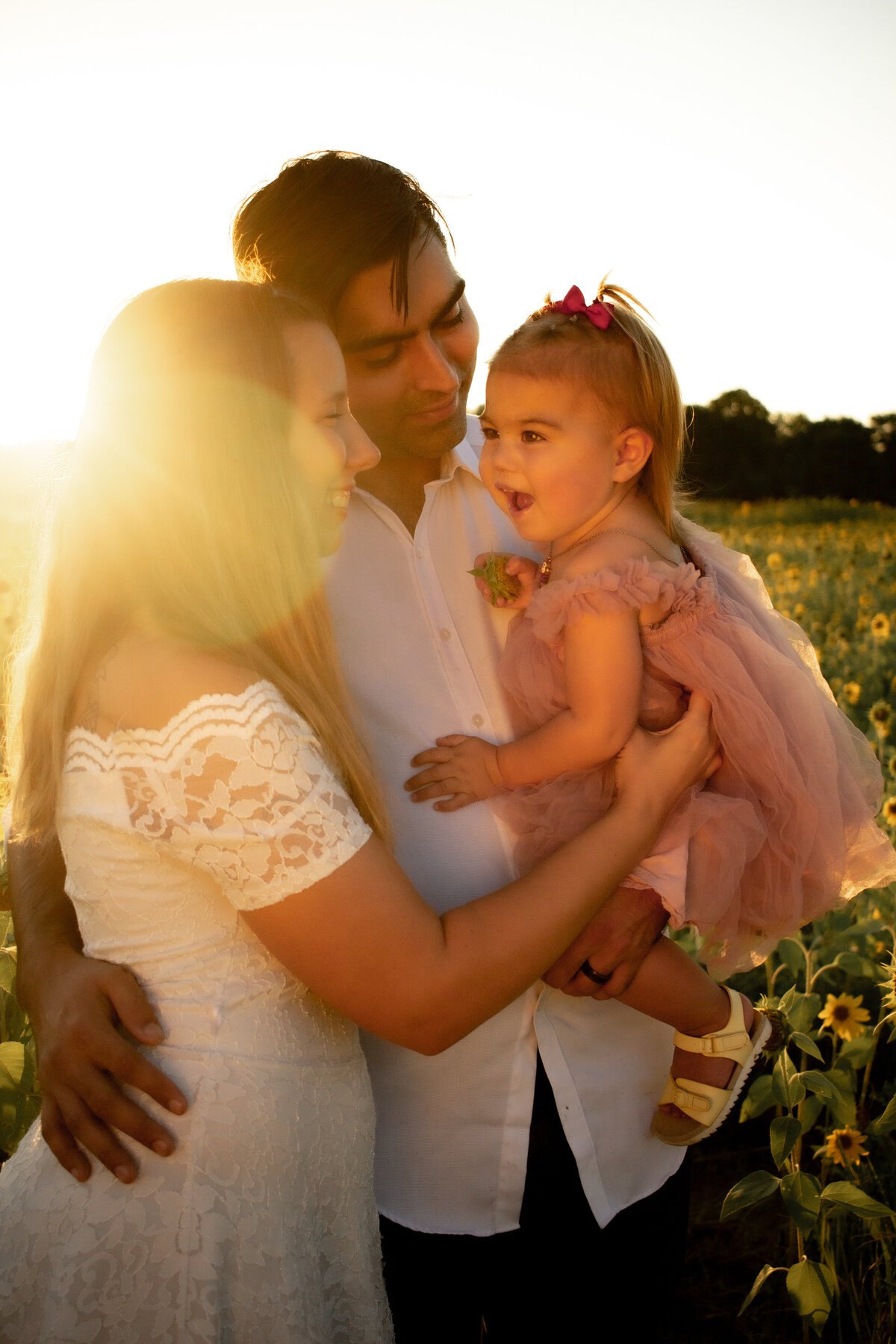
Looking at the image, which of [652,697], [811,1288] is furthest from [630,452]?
[811,1288]

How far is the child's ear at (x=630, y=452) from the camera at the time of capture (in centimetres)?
217

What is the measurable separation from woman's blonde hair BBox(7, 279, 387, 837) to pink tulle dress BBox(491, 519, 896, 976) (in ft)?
1.87

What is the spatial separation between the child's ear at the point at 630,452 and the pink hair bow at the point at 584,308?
9.8 inches

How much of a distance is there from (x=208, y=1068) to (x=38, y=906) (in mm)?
542

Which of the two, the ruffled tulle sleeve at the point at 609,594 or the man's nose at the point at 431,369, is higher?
the man's nose at the point at 431,369

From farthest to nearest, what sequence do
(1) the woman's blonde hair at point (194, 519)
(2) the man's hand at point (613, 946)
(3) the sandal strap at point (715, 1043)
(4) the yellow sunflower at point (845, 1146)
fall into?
1. (4) the yellow sunflower at point (845, 1146)
2. (3) the sandal strap at point (715, 1043)
3. (2) the man's hand at point (613, 946)
4. (1) the woman's blonde hair at point (194, 519)

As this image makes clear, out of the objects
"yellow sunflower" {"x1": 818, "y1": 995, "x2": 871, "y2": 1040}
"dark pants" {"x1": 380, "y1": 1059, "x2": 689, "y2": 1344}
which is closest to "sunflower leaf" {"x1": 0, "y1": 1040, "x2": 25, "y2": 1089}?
"dark pants" {"x1": 380, "y1": 1059, "x2": 689, "y2": 1344}

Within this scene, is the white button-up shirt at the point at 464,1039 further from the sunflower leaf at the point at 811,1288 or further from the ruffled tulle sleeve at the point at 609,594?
the sunflower leaf at the point at 811,1288

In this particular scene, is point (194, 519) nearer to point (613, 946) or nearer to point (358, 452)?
point (358, 452)

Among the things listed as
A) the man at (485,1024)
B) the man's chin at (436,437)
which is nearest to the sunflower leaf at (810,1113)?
the man at (485,1024)

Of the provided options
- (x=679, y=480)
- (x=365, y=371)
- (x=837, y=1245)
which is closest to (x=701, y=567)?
(x=679, y=480)

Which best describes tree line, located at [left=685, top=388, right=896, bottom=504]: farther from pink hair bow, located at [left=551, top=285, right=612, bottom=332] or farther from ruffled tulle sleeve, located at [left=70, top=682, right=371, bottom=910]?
ruffled tulle sleeve, located at [left=70, top=682, right=371, bottom=910]

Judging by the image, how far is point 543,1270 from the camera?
1.94m

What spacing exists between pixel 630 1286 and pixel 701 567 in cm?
158
